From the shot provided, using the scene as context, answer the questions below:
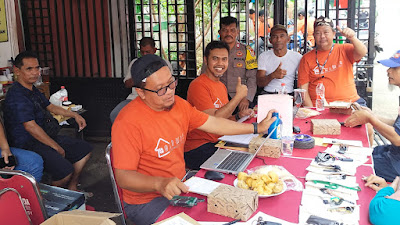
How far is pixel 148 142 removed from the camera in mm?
2283

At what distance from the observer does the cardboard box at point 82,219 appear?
5.34 feet

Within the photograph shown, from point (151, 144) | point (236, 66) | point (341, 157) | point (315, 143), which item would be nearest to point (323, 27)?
point (236, 66)

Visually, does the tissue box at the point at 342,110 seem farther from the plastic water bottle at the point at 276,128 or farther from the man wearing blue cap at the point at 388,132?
the plastic water bottle at the point at 276,128

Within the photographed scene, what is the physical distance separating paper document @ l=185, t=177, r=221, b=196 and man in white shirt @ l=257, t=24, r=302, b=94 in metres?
2.73

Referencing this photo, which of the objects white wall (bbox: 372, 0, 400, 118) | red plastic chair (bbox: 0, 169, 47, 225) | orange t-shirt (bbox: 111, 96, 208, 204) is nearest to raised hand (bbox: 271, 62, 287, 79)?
orange t-shirt (bbox: 111, 96, 208, 204)

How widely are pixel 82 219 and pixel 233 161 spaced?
3.35 feet

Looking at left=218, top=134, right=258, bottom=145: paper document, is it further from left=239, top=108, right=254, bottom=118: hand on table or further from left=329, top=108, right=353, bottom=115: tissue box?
left=329, top=108, right=353, bottom=115: tissue box

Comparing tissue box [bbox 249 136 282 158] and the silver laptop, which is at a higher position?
tissue box [bbox 249 136 282 158]

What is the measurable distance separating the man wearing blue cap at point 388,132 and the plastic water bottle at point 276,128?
2.37 feet

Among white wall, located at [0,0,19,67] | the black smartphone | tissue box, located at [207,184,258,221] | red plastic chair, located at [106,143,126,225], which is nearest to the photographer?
tissue box, located at [207,184,258,221]

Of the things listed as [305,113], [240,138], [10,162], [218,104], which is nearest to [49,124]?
[10,162]

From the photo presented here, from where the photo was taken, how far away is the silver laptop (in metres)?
2.29

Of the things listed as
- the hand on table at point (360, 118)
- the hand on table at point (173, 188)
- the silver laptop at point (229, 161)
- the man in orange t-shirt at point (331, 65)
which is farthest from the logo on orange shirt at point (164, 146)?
the man in orange t-shirt at point (331, 65)

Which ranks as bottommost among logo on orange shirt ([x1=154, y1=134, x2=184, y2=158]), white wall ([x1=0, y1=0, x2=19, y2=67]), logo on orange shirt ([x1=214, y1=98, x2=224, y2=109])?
logo on orange shirt ([x1=154, y1=134, x2=184, y2=158])
